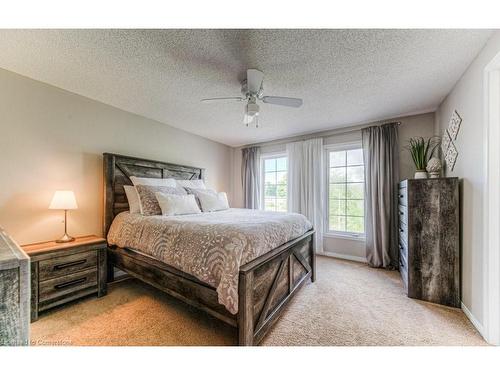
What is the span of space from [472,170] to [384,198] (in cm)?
139

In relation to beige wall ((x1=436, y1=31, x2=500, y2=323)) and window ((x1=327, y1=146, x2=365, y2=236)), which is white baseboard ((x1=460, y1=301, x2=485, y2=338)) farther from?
window ((x1=327, y1=146, x2=365, y2=236))

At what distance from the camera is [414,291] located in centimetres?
221

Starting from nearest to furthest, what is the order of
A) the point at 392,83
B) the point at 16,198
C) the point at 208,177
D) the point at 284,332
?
1. the point at 284,332
2. the point at 16,198
3. the point at 392,83
4. the point at 208,177

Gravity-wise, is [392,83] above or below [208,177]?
above

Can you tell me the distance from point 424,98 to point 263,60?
7.55ft

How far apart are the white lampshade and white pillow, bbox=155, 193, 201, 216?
84 cm

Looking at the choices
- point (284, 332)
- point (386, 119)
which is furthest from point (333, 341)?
point (386, 119)

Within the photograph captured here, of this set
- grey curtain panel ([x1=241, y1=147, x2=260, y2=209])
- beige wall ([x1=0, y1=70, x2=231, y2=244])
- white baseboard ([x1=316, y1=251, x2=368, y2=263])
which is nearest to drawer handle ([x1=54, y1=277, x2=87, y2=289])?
beige wall ([x1=0, y1=70, x2=231, y2=244])

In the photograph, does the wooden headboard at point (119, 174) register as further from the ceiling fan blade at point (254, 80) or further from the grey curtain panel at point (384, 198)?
the grey curtain panel at point (384, 198)

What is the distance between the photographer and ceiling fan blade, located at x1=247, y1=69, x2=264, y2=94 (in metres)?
1.80

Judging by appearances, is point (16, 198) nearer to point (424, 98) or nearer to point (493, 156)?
point (493, 156)

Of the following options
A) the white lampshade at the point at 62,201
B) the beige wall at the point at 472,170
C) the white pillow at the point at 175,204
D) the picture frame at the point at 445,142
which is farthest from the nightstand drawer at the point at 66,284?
the picture frame at the point at 445,142

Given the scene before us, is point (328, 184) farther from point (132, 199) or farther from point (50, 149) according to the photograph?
point (50, 149)

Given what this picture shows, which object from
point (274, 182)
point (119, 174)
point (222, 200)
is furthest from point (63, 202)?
point (274, 182)
